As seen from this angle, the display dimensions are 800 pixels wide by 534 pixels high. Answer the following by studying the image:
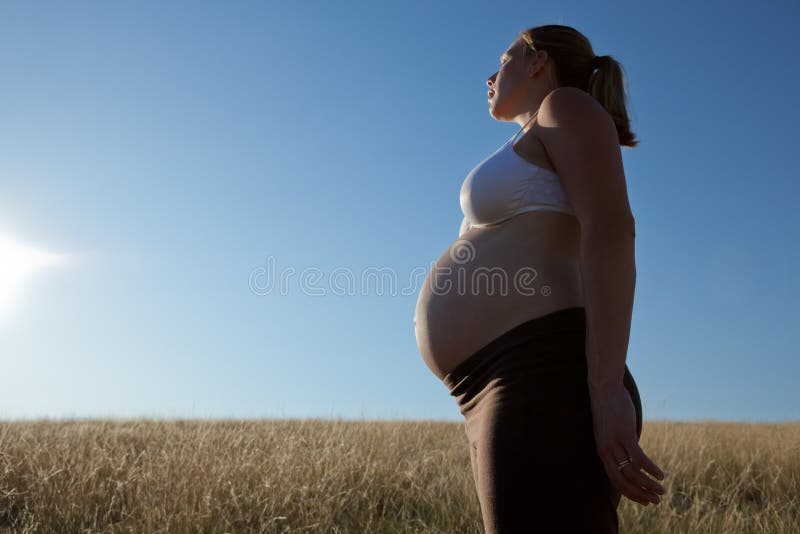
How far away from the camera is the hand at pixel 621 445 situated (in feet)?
4.40

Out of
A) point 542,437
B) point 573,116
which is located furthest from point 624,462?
point 573,116

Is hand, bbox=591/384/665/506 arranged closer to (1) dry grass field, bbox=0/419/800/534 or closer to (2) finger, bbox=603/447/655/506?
(2) finger, bbox=603/447/655/506

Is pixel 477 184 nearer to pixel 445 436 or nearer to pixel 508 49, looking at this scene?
pixel 508 49

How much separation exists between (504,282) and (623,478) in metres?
0.56

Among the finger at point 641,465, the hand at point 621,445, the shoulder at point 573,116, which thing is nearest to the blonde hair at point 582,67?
the shoulder at point 573,116

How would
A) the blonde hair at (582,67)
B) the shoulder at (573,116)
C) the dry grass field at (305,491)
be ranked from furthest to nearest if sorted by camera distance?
1. the dry grass field at (305,491)
2. the blonde hair at (582,67)
3. the shoulder at (573,116)

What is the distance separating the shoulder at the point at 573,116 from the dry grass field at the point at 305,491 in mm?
2881

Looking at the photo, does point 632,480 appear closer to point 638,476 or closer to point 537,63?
point 638,476

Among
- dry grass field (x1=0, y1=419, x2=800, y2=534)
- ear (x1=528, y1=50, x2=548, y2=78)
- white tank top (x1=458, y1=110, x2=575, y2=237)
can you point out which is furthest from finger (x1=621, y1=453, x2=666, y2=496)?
dry grass field (x1=0, y1=419, x2=800, y2=534)

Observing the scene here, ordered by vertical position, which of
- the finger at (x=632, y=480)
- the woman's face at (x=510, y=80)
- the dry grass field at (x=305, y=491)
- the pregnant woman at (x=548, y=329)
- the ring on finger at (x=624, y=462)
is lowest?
the dry grass field at (x=305, y=491)

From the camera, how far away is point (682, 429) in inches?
309

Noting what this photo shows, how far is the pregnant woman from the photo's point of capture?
1.37 metres

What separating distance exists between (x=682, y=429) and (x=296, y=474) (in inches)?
226

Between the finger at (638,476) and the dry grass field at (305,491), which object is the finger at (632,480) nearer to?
the finger at (638,476)
